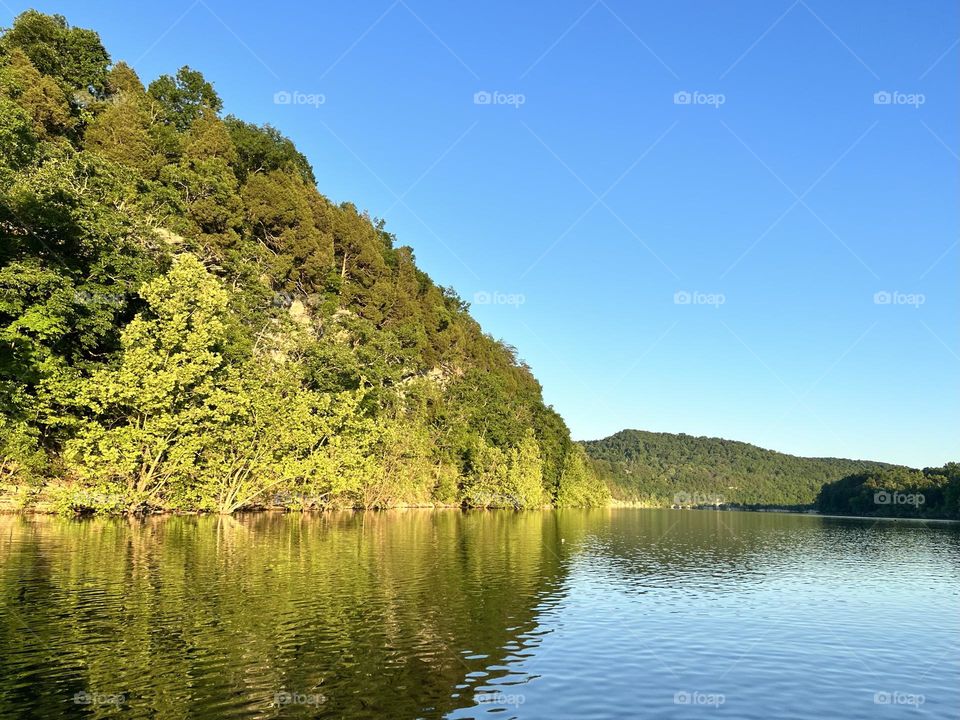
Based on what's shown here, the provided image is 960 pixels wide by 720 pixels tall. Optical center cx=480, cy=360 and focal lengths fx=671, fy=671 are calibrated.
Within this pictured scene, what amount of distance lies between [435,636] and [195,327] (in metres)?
46.2

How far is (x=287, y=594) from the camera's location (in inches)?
1097

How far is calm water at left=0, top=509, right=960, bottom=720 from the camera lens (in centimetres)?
1630

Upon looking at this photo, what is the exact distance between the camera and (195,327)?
60.0m

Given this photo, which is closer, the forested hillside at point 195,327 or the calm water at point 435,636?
the calm water at point 435,636

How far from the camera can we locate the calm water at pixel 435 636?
16.3 metres

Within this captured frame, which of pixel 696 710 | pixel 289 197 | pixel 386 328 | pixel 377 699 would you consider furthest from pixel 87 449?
pixel 386 328

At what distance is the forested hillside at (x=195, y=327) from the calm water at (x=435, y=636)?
A: 14.4 m

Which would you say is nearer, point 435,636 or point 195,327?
point 435,636

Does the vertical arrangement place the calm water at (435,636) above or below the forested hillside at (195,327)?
below

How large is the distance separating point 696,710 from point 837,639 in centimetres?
1289

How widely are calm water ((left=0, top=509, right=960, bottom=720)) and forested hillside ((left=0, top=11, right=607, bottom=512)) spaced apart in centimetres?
1436

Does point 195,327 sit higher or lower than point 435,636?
higher

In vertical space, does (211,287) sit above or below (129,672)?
above

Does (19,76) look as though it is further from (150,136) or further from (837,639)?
(837,639)
